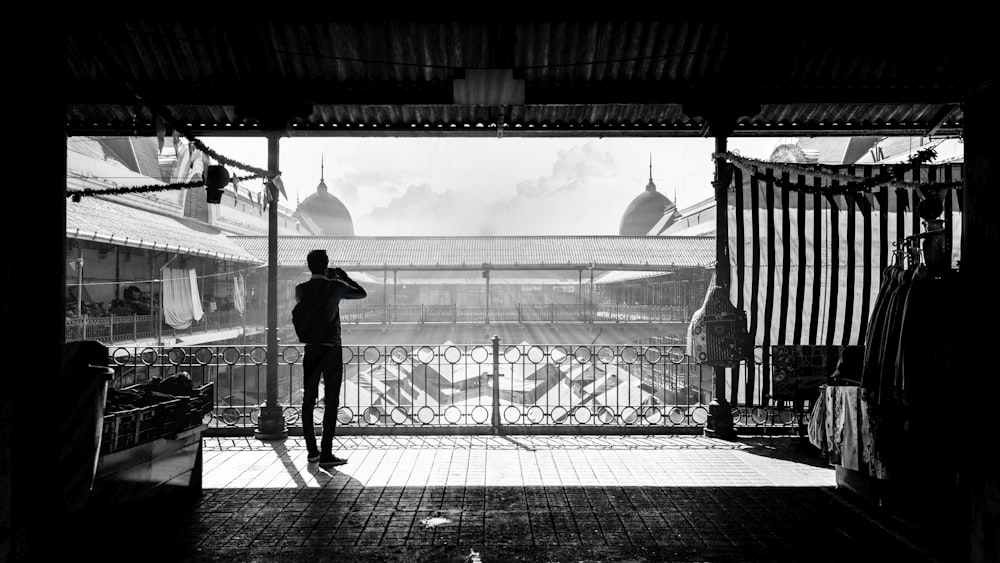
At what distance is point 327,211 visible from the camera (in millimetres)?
45281

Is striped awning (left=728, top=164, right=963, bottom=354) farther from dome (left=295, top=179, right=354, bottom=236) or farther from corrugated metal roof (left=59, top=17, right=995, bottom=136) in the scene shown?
dome (left=295, top=179, right=354, bottom=236)

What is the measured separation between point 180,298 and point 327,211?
89.9 feet

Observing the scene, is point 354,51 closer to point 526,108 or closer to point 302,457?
point 526,108

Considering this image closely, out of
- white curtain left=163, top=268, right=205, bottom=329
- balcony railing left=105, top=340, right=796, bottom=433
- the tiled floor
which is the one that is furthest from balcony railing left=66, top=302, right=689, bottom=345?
the tiled floor

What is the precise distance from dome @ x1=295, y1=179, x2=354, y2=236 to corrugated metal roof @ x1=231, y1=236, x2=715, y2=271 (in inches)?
818

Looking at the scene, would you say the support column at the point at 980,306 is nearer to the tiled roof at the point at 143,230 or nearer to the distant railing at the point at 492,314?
the tiled roof at the point at 143,230

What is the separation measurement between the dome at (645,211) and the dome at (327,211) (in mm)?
20868

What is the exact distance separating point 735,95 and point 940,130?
2.86 metres

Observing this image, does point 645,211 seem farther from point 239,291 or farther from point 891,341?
point 891,341

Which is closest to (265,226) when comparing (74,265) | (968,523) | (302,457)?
(74,265)

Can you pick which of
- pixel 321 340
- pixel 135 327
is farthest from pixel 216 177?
pixel 135 327

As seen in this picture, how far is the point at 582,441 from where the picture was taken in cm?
639

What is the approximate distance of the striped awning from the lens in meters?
6.13

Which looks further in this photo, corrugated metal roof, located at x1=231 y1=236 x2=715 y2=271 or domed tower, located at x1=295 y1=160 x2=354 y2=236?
domed tower, located at x1=295 y1=160 x2=354 y2=236
